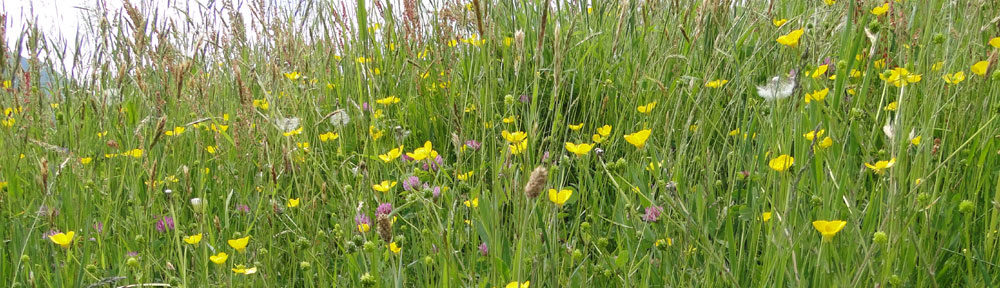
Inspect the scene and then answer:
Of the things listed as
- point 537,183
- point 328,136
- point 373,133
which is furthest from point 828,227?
point 328,136

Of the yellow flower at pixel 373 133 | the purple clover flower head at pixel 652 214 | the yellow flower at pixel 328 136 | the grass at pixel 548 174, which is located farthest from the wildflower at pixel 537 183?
the yellow flower at pixel 328 136

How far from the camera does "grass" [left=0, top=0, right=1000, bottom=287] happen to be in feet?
3.72

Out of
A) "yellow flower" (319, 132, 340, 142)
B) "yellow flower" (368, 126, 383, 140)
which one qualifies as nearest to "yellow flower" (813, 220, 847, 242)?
"yellow flower" (368, 126, 383, 140)

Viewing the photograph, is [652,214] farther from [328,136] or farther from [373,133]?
[328,136]

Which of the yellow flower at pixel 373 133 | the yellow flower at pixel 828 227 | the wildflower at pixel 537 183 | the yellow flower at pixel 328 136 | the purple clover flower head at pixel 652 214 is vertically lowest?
the purple clover flower head at pixel 652 214

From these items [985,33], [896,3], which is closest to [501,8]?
[896,3]

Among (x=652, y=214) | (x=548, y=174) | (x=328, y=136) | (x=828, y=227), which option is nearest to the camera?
(x=828, y=227)

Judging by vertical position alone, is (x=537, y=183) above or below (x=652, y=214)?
above

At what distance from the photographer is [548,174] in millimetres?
1143

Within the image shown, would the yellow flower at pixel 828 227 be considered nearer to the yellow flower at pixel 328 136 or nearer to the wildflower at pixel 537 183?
the wildflower at pixel 537 183

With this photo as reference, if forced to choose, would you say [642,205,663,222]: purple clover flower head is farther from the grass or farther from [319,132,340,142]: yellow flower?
[319,132,340,142]: yellow flower

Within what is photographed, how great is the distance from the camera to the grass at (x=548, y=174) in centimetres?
113

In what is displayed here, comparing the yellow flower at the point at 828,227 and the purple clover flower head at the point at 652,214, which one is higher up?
the yellow flower at the point at 828,227

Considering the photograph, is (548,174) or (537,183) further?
(548,174)
